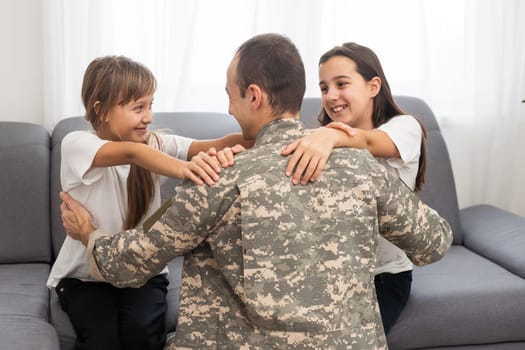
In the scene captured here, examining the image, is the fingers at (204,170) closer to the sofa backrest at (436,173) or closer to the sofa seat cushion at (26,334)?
the sofa seat cushion at (26,334)

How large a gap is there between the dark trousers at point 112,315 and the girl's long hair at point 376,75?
2.88ft

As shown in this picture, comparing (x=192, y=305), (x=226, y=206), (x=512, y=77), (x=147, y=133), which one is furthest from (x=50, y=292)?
(x=512, y=77)

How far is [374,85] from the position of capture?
88.9 inches

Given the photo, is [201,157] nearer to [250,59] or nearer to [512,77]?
[250,59]

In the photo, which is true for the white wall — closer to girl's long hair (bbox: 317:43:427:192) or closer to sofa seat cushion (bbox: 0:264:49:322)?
sofa seat cushion (bbox: 0:264:49:322)

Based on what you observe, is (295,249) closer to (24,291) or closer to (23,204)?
(24,291)

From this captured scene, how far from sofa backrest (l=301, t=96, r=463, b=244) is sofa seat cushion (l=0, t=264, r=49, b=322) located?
118 cm

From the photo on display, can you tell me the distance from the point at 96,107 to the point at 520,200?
2268 mm

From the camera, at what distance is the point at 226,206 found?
5.13 ft

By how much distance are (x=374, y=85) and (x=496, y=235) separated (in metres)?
1.03

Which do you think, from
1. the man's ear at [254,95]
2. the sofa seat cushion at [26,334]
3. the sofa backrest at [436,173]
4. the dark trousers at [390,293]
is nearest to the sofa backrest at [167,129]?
the sofa backrest at [436,173]

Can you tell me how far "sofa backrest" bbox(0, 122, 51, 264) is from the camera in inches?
105

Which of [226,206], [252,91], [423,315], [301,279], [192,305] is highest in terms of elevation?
[252,91]

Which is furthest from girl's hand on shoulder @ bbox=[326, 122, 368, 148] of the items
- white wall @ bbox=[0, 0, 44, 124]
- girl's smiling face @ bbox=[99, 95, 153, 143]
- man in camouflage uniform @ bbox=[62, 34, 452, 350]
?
white wall @ bbox=[0, 0, 44, 124]
